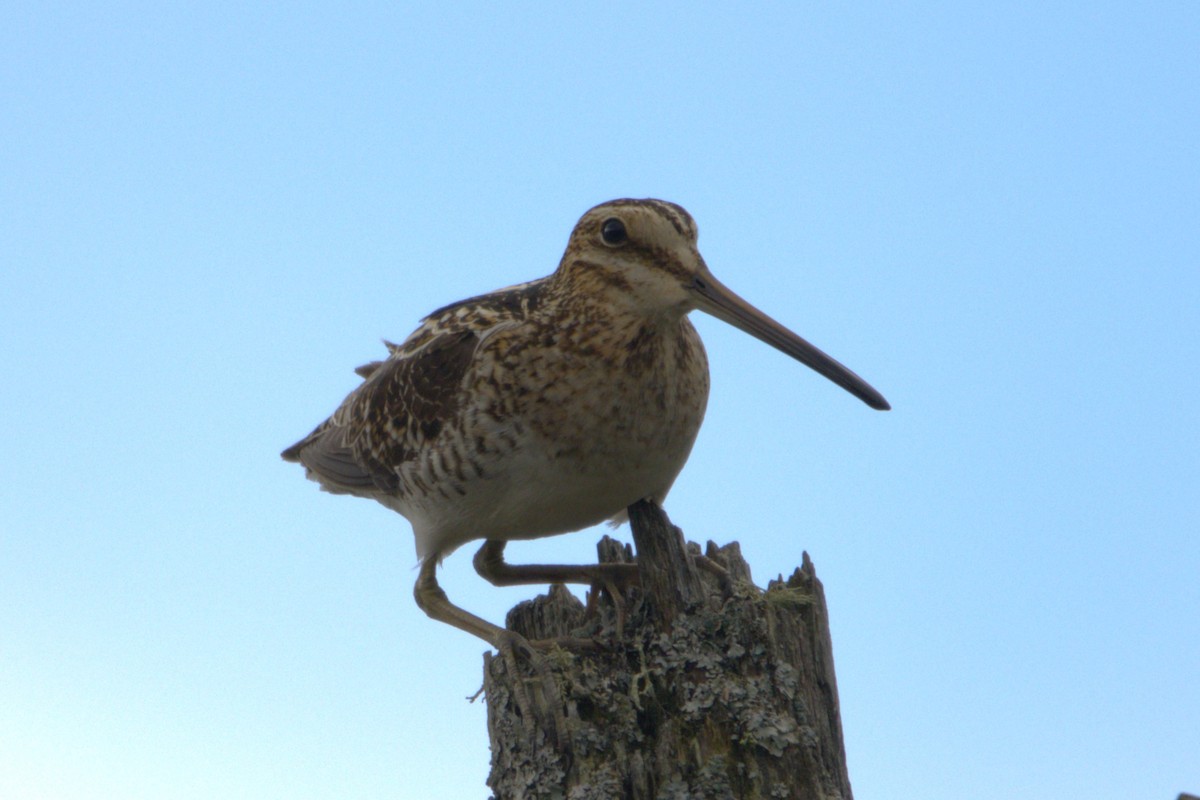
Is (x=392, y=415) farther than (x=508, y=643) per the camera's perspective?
Yes

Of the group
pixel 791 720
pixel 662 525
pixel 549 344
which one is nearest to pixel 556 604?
pixel 662 525

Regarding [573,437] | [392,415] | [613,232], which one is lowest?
[573,437]

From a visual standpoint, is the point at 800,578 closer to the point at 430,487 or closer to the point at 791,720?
the point at 791,720

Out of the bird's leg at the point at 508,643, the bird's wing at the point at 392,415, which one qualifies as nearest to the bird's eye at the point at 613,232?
the bird's wing at the point at 392,415

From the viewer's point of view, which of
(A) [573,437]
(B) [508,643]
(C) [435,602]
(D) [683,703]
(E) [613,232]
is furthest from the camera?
(C) [435,602]

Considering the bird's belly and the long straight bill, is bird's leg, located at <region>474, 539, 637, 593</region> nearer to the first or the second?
the bird's belly

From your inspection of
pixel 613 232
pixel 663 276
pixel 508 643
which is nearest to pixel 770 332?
pixel 663 276

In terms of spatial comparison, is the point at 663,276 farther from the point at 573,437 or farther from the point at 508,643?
the point at 508,643
